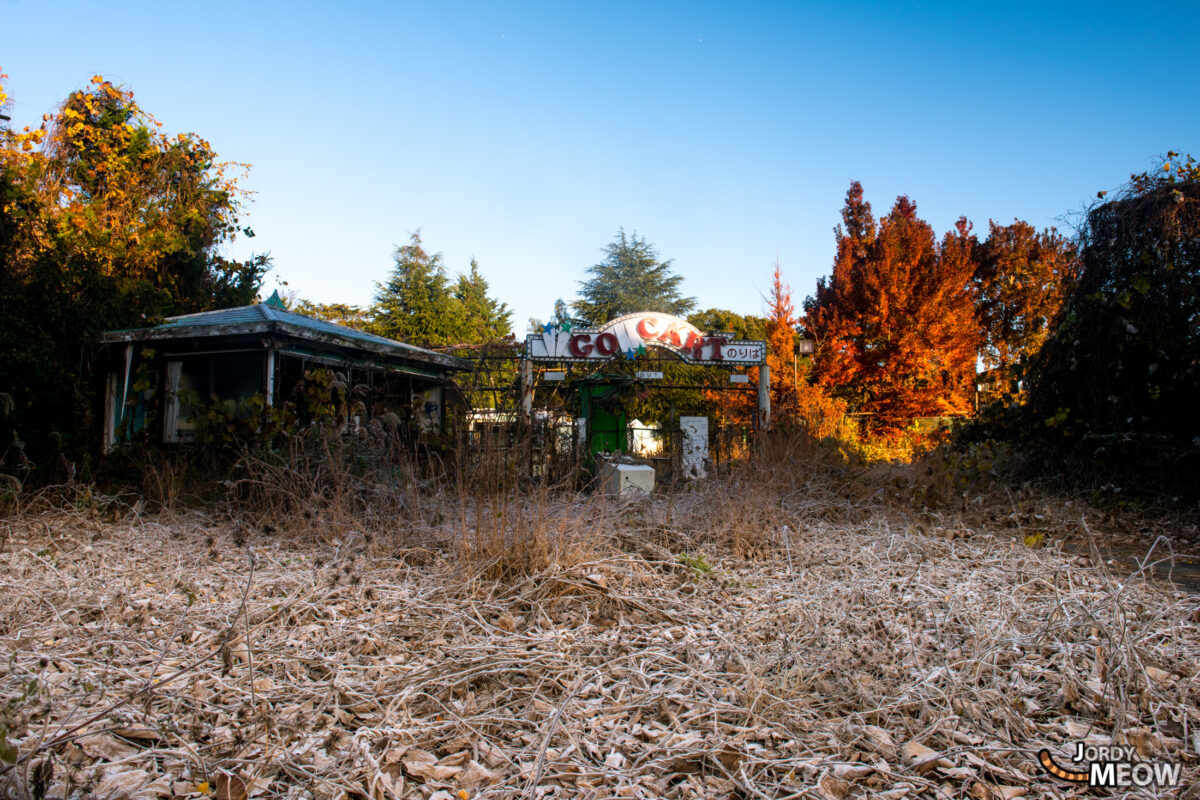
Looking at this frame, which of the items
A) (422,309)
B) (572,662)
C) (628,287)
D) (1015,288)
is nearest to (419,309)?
(422,309)

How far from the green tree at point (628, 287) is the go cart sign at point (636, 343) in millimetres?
14663

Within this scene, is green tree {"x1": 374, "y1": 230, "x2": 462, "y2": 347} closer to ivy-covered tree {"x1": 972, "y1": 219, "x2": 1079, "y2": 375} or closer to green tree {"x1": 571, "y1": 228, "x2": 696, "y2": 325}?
green tree {"x1": 571, "y1": 228, "x2": 696, "y2": 325}

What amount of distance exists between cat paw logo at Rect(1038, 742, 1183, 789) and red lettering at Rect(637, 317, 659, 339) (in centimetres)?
889

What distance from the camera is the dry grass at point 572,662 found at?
184 centimetres

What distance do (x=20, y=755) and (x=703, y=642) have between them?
2262mm

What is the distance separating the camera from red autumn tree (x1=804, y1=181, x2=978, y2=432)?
549 inches

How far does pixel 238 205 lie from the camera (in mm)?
13422

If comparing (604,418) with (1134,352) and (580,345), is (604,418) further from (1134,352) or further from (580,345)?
(1134,352)

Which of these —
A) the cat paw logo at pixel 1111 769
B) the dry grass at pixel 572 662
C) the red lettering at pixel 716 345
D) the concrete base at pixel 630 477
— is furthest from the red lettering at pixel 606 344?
the cat paw logo at pixel 1111 769

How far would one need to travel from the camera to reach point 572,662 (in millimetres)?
2539

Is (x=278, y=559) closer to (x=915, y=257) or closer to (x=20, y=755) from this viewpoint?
(x=20, y=755)

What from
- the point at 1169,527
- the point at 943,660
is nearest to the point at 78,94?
the point at 943,660

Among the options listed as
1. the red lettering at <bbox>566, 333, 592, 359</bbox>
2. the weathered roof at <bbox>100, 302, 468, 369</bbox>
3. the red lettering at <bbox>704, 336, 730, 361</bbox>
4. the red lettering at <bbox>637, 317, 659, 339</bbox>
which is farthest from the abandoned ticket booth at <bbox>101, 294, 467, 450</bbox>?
the red lettering at <bbox>704, 336, 730, 361</bbox>

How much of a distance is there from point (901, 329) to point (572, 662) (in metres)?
13.7
